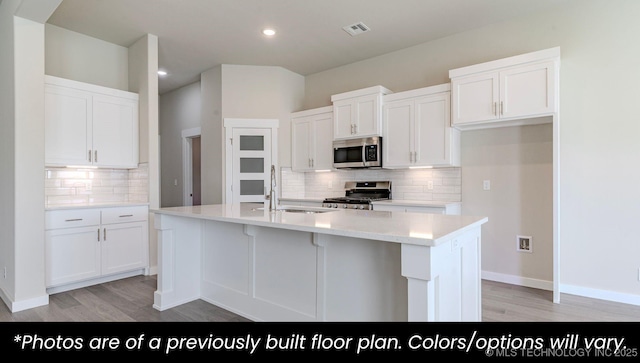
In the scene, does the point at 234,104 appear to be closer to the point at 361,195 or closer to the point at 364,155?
the point at 364,155

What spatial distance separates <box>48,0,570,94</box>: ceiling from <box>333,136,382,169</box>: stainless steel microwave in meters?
1.27

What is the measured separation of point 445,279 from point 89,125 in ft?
13.3

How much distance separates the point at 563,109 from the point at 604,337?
2.20m

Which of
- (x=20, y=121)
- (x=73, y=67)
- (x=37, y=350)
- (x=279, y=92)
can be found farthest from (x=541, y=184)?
(x=73, y=67)

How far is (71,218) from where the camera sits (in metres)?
3.42

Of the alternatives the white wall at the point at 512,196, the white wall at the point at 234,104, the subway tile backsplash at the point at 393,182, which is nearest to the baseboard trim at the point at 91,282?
the white wall at the point at 234,104

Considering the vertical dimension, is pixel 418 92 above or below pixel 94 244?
above

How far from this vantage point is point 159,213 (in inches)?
113

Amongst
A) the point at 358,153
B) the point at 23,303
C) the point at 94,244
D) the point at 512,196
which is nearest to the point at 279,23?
the point at 358,153

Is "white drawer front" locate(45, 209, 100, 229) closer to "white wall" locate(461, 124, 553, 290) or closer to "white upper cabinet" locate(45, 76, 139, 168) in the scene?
"white upper cabinet" locate(45, 76, 139, 168)

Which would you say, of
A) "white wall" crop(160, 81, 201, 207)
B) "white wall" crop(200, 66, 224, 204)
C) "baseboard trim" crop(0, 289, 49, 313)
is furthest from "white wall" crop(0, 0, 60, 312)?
"white wall" crop(160, 81, 201, 207)

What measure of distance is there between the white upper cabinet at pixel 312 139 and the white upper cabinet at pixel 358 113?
20 centimetres

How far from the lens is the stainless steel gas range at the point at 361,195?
4.32 m

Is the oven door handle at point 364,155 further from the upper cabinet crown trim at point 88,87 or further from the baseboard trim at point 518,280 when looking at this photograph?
the upper cabinet crown trim at point 88,87
